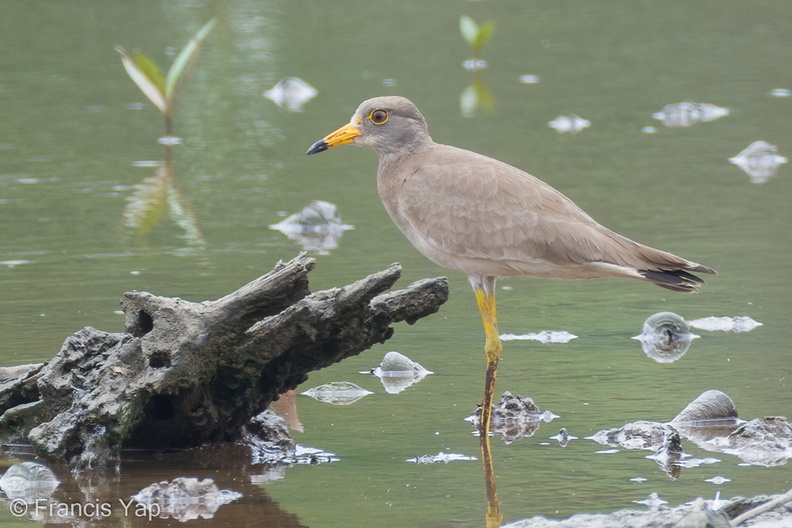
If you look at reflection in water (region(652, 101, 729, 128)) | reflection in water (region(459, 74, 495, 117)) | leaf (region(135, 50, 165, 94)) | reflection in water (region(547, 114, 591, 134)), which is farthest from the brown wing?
reflection in water (region(652, 101, 729, 128))

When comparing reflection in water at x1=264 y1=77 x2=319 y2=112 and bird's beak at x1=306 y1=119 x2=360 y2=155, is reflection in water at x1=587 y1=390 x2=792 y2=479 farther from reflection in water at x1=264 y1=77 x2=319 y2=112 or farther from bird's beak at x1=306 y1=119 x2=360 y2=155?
reflection in water at x1=264 y1=77 x2=319 y2=112

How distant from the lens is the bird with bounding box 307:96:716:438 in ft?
20.0

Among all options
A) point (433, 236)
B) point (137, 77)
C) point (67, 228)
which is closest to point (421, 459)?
point (433, 236)

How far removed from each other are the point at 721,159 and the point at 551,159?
5.20 ft

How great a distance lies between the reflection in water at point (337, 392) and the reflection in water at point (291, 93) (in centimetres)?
907

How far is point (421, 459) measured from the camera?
5.61 metres

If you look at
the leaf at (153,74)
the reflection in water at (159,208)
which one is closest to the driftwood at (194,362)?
the reflection in water at (159,208)

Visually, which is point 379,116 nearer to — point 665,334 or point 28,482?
point 665,334

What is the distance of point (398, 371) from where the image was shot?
687 cm

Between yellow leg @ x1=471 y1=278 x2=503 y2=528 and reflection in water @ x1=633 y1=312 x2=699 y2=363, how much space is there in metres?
1.13

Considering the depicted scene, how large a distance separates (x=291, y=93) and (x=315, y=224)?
591 cm

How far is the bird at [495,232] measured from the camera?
611 cm

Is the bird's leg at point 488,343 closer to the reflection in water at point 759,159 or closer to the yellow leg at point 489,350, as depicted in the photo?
the yellow leg at point 489,350

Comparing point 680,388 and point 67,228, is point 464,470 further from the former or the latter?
point 67,228
